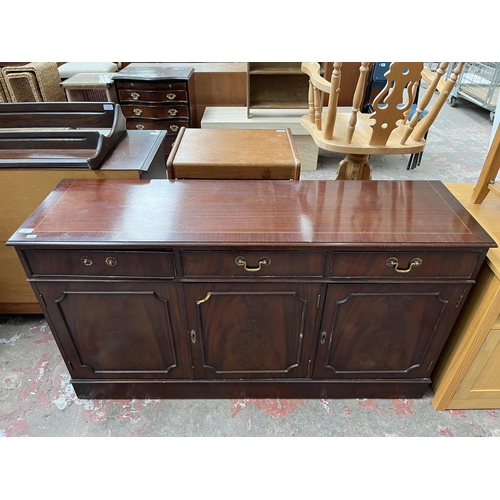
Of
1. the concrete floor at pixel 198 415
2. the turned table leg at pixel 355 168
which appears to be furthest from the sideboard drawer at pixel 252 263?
the turned table leg at pixel 355 168

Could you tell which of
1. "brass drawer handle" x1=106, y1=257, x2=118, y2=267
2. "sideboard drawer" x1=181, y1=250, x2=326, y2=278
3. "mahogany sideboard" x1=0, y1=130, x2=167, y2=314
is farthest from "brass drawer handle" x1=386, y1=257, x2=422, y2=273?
"mahogany sideboard" x1=0, y1=130, x2=167, y2=314

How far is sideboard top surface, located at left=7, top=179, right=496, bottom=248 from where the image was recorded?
3.86 ft

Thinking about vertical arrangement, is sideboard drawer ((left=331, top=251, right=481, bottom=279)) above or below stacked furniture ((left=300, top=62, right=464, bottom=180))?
below

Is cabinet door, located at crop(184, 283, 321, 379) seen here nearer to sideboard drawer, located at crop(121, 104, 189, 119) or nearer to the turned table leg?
the turned table leg

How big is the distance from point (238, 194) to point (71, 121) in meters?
0.96

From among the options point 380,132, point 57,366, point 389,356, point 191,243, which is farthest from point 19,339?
point 380,132

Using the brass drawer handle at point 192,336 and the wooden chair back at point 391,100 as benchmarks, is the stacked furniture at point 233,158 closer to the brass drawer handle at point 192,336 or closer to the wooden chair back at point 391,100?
the wooden chair back at point 391,100

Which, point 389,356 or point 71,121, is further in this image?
point 71,121

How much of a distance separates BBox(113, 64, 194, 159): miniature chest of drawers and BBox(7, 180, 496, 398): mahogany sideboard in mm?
2008

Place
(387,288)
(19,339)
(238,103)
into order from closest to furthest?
(387,288), (19,339), (238,103)

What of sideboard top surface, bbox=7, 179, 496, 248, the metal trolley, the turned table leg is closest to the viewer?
sideboard top surface, bbox=7, 179, 496, 248

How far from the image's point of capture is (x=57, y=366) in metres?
1.77

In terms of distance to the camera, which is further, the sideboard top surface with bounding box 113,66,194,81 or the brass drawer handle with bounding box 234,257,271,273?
the sideboard top surface with bounding box 113,66,194,81

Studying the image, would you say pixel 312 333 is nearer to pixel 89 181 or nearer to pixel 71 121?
pixel 89 181
